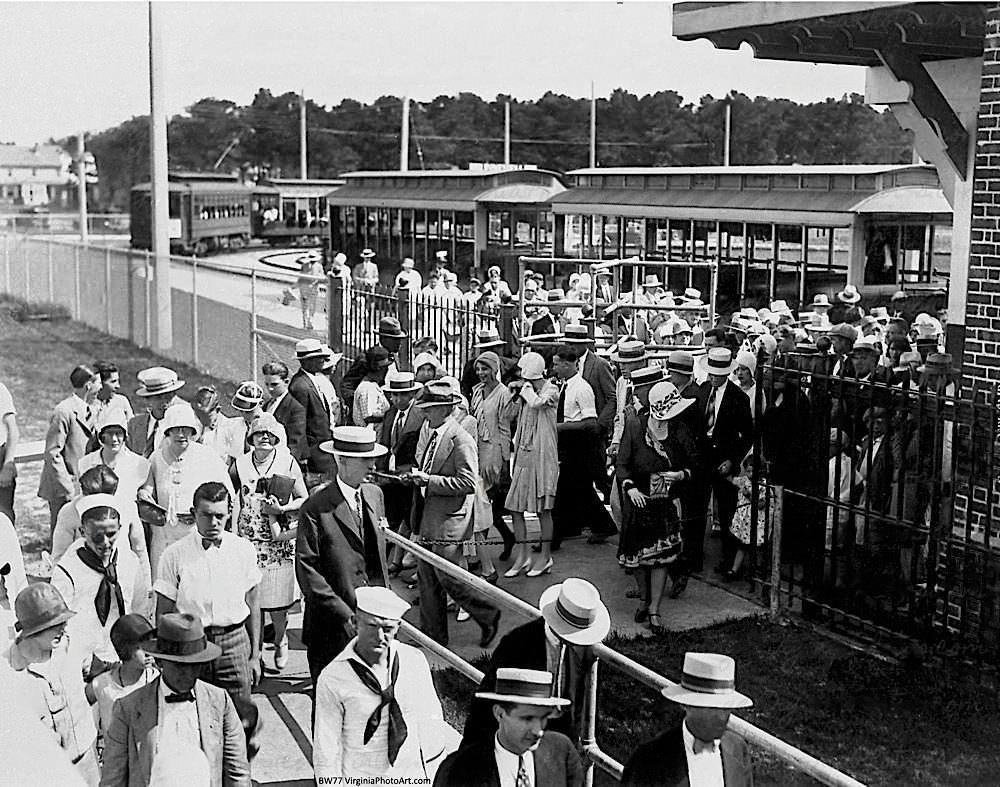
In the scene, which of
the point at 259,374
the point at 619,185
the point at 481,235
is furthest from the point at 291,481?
the point at 481,235

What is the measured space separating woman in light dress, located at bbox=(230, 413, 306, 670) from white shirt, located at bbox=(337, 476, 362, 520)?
5.08ft

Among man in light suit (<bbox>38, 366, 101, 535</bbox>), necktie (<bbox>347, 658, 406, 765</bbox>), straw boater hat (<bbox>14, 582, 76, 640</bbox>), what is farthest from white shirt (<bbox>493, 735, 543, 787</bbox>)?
man in light suit (<bbox>38, 366, 101, 535</bbox>)

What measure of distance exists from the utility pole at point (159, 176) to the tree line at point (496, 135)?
40592 millimetres

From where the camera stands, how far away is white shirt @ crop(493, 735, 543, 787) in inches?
135

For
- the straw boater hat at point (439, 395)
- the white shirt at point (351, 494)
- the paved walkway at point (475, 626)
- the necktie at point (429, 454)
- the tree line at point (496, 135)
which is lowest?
the paved walkway at point (475, 626)

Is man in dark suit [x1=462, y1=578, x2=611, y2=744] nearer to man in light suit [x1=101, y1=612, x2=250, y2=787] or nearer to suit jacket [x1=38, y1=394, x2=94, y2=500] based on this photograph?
man in light suit [x1=101, y1=612, x2=250, y2=787]

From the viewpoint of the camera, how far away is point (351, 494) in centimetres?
534

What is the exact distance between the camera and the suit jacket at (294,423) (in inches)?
346

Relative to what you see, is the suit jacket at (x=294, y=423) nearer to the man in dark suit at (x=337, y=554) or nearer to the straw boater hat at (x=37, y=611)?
the man in dark suit at (x=337, y=554)

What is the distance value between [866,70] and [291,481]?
18.1 ft

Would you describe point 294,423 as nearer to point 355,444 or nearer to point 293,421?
point 293,421

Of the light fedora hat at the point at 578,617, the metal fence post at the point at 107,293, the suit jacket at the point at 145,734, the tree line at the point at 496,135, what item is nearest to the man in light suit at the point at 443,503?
the suit jacket at the point at 145,734

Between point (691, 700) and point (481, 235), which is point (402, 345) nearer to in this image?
point (691, 700)

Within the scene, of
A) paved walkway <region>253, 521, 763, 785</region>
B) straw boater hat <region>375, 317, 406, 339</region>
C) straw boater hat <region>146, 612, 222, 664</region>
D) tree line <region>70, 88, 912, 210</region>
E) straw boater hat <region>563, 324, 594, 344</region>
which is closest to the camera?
straw boater hat <region>146, 612, 222, 664</region>
